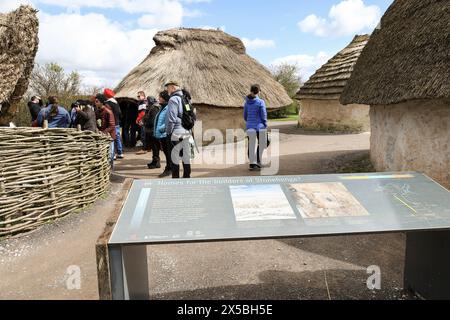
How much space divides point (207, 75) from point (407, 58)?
22.8 feet

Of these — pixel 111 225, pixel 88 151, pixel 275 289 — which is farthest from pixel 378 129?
pixel 111 225

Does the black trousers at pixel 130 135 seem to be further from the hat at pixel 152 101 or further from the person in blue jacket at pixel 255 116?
the person in blue jacket at pixel 255 116

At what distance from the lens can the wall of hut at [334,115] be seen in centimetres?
1260

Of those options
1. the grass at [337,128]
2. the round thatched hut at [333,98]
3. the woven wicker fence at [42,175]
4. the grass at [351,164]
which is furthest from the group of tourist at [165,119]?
the grass at [337,128]

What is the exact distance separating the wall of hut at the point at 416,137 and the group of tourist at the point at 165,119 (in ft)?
7.13

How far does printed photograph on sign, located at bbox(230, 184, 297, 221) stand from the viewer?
7.65 ft

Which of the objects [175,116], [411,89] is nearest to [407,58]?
[411,89]

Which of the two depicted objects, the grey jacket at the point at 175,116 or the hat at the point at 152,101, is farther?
the hat at the point at 152,101

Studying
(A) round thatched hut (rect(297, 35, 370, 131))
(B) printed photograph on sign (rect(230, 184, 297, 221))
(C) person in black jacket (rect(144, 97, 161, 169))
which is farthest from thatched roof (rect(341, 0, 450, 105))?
(A) round thatched hut (rect(297, 35, 370, 131))

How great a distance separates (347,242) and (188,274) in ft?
5.99

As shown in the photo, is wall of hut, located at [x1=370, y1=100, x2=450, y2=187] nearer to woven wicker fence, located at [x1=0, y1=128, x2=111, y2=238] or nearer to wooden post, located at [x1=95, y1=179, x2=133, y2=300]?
wooden post, located at [x1=95, y1=179, x2=133, y2=300]

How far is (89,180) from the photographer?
546cm

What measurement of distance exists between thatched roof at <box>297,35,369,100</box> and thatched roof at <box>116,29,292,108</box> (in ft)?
4.87

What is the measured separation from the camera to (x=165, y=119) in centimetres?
602
